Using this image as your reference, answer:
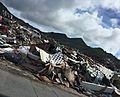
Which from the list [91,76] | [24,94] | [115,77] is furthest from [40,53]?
[24,94]

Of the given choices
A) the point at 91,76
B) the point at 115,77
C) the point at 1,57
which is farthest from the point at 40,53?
the point at 115,77

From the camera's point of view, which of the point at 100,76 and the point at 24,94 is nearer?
the point at 24,94

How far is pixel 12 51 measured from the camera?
20.8 meters

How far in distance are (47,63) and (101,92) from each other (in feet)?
13.8

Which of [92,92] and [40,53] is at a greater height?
[40,53]

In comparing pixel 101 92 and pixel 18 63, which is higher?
pixel 18 63

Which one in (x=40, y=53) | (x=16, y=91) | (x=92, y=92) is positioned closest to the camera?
(x=16, y=91)

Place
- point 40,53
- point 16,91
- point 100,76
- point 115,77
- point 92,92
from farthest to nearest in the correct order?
point 115,77, point 100,76, point 40,53, point 92,92, point 16,91

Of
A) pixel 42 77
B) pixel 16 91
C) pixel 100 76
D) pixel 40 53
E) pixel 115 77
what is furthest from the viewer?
pixel 115 77

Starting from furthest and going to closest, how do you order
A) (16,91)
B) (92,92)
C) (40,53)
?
(40,53)
(92,92)
(16,91)

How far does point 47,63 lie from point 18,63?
2.02m

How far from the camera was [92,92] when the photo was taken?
19.1m

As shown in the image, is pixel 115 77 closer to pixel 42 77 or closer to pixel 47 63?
pixel 47 63

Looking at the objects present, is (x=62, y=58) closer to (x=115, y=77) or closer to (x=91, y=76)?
(x=91, y=76)
